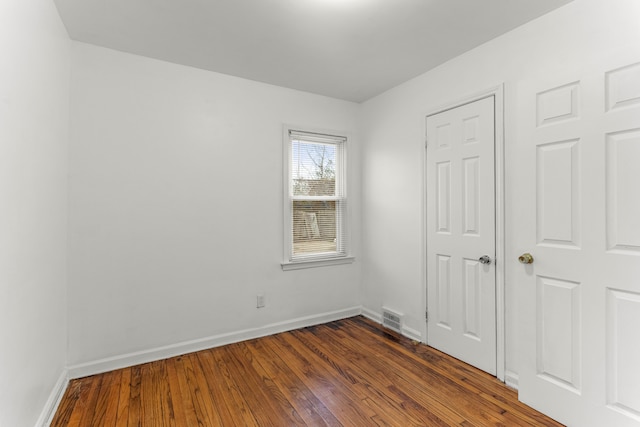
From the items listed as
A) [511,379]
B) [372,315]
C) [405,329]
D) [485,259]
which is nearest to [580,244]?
[485,259]

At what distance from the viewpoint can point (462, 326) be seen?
2600 mm

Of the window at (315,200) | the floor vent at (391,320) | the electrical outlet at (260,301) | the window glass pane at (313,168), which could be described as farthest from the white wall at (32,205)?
the floor vent at (391,320)

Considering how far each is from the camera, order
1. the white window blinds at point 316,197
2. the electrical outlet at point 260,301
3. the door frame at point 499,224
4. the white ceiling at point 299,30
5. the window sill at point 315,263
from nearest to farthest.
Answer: the white ceiling at point 299,30
the door frame at point 499,224
the electrical outlet at point 260,301
the window sill at point 315,263
the white window blinds at point 316,197

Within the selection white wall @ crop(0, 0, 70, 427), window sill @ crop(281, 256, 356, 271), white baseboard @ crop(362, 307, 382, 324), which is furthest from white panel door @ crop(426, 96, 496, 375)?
white wall @ crop(0, 0, 70, 427)

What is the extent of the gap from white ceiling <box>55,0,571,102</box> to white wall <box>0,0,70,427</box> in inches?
16.1

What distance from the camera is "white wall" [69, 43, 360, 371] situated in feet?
7.95

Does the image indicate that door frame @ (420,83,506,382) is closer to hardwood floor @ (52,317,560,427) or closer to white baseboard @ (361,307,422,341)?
hardwood floor @ (52,317,560,427)

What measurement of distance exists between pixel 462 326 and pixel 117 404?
2.63m

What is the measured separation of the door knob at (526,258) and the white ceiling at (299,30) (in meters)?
1.60

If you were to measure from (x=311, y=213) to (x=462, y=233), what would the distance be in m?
1.61

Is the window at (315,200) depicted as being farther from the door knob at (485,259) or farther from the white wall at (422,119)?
the door knob at (485,259)

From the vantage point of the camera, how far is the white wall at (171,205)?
2.42 m

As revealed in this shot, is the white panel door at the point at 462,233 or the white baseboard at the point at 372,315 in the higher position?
the white panel door at the point at 462,233

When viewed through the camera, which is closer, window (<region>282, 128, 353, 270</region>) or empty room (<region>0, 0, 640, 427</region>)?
empty room (<region>0, 0, 640, 427</region>)
